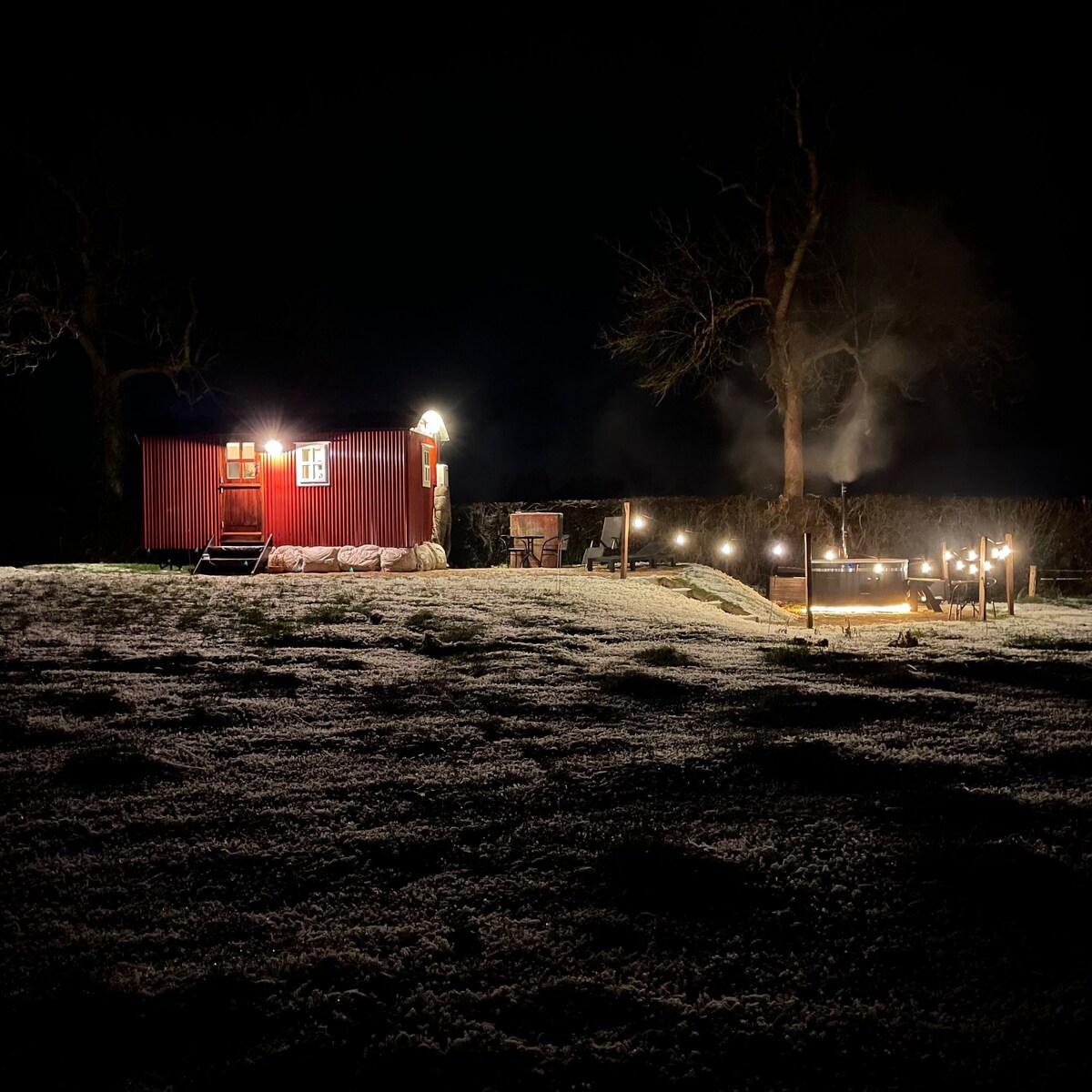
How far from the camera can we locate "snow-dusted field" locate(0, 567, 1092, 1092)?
188cm

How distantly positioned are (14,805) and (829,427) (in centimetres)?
2069

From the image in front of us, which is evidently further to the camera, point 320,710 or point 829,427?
point 829,427

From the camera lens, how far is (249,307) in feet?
92.7

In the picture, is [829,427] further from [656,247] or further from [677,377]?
[656,247]

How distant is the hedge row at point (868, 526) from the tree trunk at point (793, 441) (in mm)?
396

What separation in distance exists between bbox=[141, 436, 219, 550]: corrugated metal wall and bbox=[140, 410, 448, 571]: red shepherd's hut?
0.06 feet

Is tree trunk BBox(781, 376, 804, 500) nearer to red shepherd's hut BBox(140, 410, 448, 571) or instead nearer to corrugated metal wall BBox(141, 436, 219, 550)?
red shepherd's hut BBox(140, 410, 448, 571)

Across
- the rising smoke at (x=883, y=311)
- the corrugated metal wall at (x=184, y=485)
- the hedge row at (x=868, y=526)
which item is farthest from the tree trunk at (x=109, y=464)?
the rising smoke at (x=883, y=311)

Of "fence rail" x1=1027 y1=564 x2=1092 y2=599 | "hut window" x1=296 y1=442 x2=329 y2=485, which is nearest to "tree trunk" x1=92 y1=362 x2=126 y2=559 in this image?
"hut window" x1=296 y1=442 x2=329 y2=485

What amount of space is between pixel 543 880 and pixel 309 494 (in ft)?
46.1

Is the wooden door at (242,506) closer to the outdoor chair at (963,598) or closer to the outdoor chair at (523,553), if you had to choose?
the outdoor chair at (523,553)

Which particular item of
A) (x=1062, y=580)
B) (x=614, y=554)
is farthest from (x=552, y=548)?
(x=1062, y=580)

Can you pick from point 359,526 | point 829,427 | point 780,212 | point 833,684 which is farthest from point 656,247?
point 833,684

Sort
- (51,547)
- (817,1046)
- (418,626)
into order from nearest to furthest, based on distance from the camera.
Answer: (817,1046) → (418,626) → (51,547)
